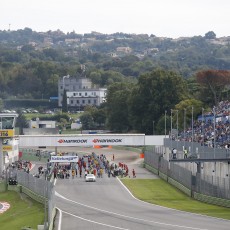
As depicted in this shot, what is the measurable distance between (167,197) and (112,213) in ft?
52.1

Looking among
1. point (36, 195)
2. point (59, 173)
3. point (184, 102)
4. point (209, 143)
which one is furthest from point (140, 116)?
point (36, 195)

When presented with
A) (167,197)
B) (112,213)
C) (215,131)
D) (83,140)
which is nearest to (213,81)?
(83,140)

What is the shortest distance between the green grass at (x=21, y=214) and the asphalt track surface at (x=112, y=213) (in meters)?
1.51

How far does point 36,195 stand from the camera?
7350 centimetres

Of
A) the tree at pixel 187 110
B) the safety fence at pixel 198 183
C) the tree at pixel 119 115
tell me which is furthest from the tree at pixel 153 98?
the safety fence at pixel 198 183

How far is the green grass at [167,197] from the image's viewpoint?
65.6 meters

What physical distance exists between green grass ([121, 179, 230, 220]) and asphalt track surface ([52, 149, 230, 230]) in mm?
1211

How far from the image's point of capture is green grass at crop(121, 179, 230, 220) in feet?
215

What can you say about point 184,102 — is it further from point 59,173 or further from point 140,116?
point 59,173

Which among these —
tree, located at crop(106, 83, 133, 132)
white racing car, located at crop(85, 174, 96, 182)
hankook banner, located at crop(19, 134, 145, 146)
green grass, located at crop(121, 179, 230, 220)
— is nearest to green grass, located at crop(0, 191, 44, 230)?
green grass, located at crop(121, 179, 230, 220)

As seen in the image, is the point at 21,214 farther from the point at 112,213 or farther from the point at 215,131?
the point at 215,131

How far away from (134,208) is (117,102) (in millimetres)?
119228

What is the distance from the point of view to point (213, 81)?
175250 millimetres

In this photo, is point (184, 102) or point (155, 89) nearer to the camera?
point (184, 102)
